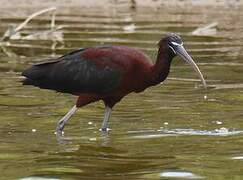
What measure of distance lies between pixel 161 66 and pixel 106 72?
70 centimetres

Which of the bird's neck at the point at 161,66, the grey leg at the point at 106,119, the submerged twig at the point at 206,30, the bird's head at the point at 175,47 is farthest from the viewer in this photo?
the submerged twig at the point at 206,30

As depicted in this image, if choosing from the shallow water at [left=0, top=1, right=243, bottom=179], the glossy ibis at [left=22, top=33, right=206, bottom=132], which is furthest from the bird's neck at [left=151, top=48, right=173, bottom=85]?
the shallow water at [left=0, top=1, right=243, bottom=179]

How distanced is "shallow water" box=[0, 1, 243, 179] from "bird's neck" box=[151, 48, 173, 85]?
0.65 meters

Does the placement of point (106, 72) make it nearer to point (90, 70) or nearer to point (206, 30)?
point (90, 70)

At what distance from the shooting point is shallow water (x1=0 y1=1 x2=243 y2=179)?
1002 centimetres

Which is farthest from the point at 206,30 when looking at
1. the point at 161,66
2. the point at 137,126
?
the point at 161,66

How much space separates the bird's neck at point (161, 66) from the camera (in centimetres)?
1177

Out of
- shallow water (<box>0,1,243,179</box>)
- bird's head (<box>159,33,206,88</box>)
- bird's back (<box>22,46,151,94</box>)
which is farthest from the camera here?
bird's back (<box>22,46,151,94</box>)

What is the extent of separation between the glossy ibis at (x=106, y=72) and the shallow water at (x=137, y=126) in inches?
18.1

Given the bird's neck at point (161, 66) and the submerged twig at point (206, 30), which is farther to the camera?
the submerged twig at point (206, 30)

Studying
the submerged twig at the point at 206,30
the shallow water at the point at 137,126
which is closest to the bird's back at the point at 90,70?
the shallow water at the point at 137,126

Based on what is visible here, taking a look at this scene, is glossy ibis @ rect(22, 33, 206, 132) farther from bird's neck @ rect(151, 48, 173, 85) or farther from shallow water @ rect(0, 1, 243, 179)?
shallow water @ rect(0, 1, 243, 179)

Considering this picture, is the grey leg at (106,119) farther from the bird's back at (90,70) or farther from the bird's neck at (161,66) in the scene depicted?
the bird's neck at (161,66)

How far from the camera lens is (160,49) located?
11781 millimetres
